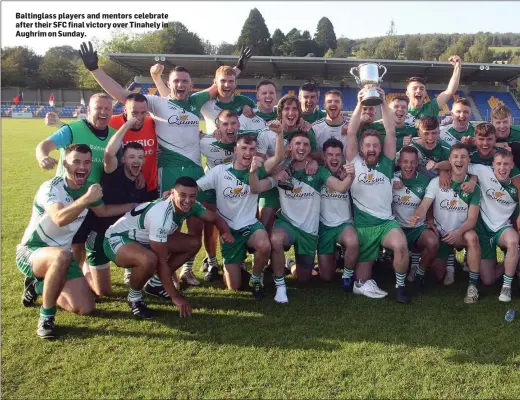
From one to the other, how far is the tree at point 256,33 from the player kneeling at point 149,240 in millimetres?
59060

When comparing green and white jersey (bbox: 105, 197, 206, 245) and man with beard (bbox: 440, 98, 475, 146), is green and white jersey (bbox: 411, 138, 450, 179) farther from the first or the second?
green and white jersey (bbox: 105, 197, 206, 245)

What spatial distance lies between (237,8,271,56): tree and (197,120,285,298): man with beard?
58.4 m

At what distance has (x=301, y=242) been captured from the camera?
4.80m

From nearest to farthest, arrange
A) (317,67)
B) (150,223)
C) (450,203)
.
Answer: (150,223) < (450,203) < (317,67)

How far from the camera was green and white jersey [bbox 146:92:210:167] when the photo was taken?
5.05 metres

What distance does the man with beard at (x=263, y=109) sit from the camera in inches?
206

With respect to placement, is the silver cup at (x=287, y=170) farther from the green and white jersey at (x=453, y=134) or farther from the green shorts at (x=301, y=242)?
the green and white jersey at (x=453, y=134)

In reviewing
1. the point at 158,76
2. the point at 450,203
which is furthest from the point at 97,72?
the point at 450,203

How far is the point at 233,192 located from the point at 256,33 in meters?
62.1

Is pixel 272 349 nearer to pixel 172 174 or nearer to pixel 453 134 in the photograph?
pixel 172 174

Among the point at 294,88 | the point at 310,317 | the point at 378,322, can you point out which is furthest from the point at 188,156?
the point at 294,88

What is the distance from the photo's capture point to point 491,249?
188 inches

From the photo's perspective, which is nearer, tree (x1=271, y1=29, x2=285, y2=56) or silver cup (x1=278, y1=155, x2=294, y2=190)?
silver cup (x1=278, y1=155, x2=294, y2=190)

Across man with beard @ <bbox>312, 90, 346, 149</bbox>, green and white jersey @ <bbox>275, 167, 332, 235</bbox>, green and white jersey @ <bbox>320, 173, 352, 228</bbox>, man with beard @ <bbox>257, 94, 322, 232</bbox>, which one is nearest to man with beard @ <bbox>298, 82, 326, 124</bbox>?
man with beard @ <bbox>312, 90, 346, 149</bbox>
